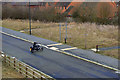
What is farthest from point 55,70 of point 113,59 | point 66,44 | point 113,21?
point 113,21

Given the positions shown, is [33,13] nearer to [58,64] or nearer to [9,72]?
[58,64]

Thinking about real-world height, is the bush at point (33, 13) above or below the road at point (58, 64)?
above

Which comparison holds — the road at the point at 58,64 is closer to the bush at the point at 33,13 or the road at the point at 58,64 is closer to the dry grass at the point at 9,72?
the dry grass at the point at 9,72

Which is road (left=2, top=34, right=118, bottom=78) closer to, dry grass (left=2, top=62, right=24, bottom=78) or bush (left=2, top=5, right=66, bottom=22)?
dry grass (left=2, top=62, right=24, bottom=78)

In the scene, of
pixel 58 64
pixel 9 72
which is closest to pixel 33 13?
pixel 58 64

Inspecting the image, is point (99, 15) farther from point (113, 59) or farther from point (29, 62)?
point (29, 62)

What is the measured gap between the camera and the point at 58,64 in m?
17.9

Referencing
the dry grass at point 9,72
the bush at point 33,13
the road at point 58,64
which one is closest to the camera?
the dry grass at point 9,72

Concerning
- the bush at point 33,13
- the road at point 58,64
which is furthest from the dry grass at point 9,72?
the bush at point 33,13

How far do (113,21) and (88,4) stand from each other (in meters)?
9.56

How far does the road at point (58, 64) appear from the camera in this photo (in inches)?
611

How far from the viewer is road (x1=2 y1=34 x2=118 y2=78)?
15.5 meters

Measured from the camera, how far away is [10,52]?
2186cm

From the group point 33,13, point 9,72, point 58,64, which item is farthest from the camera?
point 33,13
